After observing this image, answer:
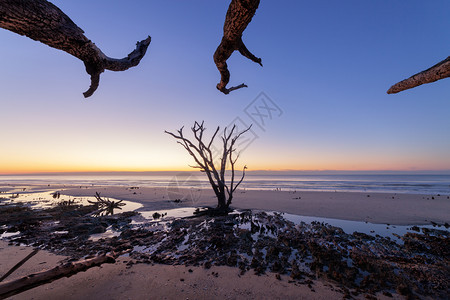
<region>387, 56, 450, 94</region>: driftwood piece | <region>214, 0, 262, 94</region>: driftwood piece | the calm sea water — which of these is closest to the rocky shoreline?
<region>387, 56, 450, 94</region>: driftwood piece

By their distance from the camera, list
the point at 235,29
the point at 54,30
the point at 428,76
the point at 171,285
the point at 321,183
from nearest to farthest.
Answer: the point at 54,30
the point at 235,29
the point at 428,76
the point at 171,285
the point at 321,183

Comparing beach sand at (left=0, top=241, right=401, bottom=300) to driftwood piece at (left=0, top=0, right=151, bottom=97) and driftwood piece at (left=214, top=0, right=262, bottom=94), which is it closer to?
driftwood piece at (left=0, top=0, right=151, bottom=97)

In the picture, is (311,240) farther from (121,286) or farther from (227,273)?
(121,286)

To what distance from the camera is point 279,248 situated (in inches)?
216

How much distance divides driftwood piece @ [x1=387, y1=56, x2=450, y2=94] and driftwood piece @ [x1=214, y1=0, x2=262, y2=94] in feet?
6.47

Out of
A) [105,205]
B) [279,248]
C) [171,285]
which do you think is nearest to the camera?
[171,285]

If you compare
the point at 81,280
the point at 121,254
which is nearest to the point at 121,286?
the point at 81,280

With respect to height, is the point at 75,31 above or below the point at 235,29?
below

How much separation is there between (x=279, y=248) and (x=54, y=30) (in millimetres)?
6309

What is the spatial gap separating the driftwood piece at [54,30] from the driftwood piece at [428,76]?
3.64 m

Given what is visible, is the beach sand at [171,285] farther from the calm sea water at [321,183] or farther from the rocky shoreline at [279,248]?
the calm sea water at [321,183]

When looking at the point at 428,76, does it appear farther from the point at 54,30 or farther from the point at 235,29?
the point at 54,30

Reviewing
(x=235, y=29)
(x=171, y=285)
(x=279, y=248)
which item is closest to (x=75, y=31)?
(x=235, y=29)

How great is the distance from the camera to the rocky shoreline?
13.0 feet
